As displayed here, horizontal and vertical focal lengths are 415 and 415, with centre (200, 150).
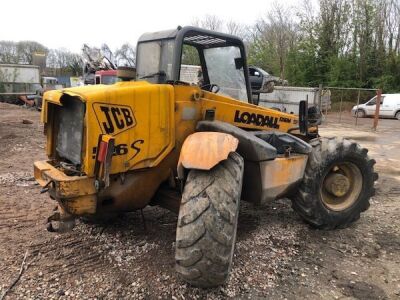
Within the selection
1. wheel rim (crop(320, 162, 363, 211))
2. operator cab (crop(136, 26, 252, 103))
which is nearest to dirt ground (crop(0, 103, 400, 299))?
wheel rim (crop(320, 162, 363, 211))

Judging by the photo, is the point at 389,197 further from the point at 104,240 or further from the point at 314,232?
the point at 104,240

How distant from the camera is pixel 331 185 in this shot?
490 cm

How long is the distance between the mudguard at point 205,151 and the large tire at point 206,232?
6.1 inches

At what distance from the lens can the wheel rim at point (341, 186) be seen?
4.91 metres

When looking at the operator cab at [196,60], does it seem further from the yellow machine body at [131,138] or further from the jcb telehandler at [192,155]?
the yellow machine body at [131,138]

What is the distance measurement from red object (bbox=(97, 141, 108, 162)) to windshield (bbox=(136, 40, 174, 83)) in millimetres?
1050

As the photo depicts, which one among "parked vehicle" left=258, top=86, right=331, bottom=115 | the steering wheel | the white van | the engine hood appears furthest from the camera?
the white van

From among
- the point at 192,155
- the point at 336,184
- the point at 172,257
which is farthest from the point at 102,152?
the point at 336,184

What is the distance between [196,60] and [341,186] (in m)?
2.39

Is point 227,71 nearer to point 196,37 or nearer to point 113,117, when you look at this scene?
point 196,37

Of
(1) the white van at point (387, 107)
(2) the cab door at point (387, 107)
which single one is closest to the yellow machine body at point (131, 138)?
(1) the white van at point (387, 107)

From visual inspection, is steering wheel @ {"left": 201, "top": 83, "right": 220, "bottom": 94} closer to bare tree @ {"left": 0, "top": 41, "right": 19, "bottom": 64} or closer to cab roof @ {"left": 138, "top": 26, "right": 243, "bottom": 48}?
cab roof @ {"left": 138, "top": 26, "right": 243, "bottom": 48}

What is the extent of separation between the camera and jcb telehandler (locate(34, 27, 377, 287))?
3.25m

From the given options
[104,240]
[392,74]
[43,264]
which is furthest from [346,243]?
[392,74]
